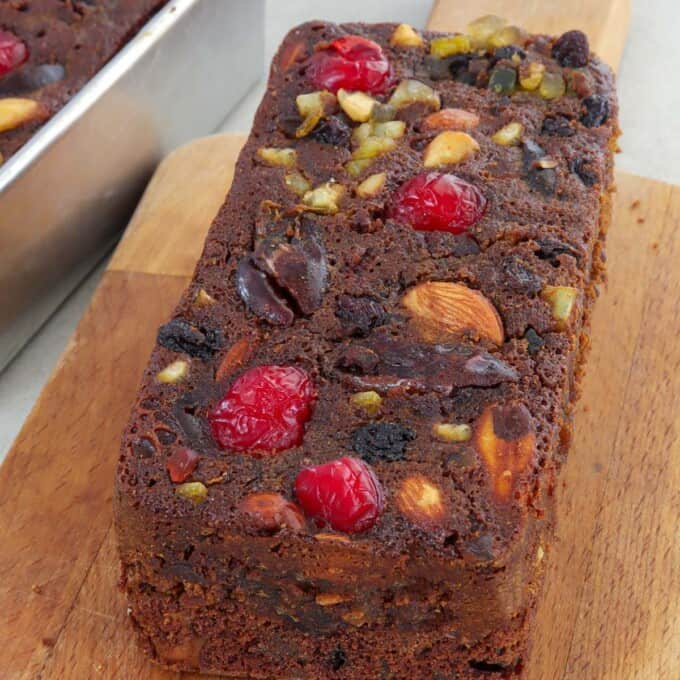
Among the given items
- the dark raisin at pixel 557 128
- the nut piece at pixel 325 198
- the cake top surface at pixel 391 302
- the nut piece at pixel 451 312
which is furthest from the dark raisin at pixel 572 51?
the nut piece at pixel 451 312

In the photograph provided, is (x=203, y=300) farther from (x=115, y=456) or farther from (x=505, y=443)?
(x=505, y=443)

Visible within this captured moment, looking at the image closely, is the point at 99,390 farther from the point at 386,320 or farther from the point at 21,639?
the point at 386,320

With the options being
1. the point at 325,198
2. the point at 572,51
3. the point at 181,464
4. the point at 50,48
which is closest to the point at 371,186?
the point at 325,198

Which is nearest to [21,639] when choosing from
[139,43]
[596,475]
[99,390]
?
[99,390]

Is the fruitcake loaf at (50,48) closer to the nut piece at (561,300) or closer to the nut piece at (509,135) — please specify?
the nut piece at (509,135)

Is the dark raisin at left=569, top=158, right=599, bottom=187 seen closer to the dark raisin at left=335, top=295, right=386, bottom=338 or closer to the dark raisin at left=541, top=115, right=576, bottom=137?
the dark raisin at left=541, top=115, right=576, bottom=137

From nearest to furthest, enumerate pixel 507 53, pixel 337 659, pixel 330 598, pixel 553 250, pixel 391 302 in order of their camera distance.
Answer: pixel 330 598 → pixel 337 659 → pixel 391 302 → pixel 553 250 → pixel 507 53

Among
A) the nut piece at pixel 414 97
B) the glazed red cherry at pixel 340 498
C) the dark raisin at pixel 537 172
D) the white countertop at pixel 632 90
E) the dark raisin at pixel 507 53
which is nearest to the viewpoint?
the glazed red cherry at pixel 340 498
